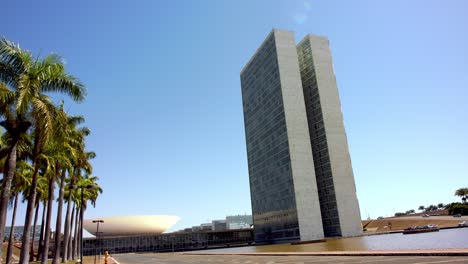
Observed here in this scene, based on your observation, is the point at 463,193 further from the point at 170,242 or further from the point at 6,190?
the point at 6,190

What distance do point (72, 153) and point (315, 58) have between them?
91.6 m

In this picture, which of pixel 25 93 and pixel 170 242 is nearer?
pixel 25 93

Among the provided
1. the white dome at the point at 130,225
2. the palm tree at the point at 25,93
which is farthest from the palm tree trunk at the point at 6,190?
the white dome at the point at 130,225

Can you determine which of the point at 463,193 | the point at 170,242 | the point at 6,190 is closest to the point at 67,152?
the point at 6,190

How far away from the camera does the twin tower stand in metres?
99.2

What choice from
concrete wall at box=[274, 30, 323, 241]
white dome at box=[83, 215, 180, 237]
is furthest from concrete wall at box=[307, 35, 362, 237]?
white dome at box=[83, 215, 180, 237]

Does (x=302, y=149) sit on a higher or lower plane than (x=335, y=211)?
higher

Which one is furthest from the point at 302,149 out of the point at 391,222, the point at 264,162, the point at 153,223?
the point at 153,223

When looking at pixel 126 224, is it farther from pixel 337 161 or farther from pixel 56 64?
pixel 56 64

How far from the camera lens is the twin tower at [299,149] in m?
99.2

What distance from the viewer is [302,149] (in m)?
103

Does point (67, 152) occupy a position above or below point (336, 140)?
below

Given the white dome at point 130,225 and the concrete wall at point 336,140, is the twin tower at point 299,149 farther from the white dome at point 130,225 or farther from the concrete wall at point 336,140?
the white dome at point 130,225

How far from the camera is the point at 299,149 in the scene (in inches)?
4033
